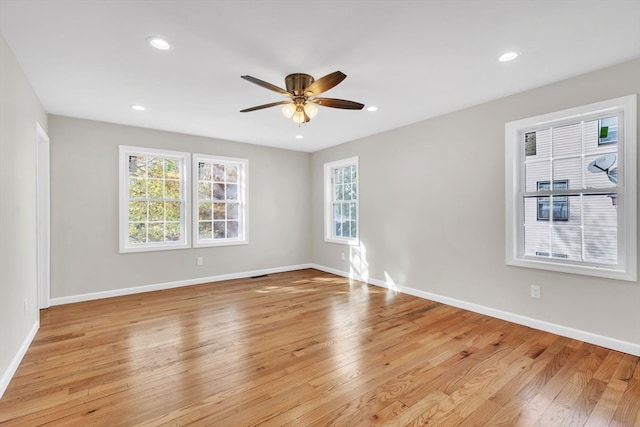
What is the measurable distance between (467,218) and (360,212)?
6.31 ft

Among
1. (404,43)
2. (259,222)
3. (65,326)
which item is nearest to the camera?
(404,43)

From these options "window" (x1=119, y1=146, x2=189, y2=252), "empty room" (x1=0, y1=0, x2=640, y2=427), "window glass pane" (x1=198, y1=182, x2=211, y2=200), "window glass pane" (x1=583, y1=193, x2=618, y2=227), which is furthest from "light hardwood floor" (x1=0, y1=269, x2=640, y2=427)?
"window glass pane" (x1=198, y1=182, x2=211, y2=200)

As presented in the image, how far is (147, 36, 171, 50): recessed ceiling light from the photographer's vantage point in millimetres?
2227

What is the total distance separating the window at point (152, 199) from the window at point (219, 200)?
0.22 metres

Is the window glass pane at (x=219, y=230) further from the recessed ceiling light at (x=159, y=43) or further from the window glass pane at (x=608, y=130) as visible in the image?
the window glass pane at (x=608, y=130)

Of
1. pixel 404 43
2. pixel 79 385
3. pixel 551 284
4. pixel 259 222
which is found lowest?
pixel 79 385

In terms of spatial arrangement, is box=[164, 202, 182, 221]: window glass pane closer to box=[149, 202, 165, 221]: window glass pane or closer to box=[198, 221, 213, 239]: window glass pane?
box=[149, 202, 165, 221]: window glass pane

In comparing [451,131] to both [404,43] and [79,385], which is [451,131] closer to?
[404,43]

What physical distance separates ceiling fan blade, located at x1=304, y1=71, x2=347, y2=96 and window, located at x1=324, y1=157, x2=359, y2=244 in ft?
9.17

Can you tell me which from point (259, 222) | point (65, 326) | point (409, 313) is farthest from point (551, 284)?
point (65, 326)

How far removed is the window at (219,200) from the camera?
5164 millimetres

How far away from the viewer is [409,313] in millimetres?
3623

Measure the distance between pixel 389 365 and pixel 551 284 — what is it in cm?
197

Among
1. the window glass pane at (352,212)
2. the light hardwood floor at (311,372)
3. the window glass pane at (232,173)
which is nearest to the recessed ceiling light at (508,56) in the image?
the light hardwood floor at (311,372)
